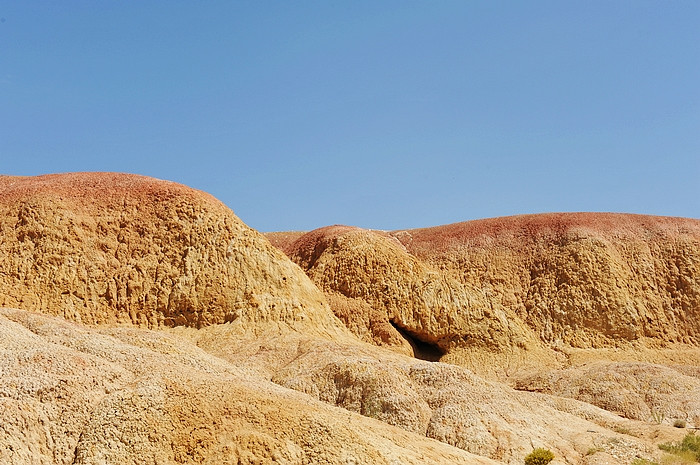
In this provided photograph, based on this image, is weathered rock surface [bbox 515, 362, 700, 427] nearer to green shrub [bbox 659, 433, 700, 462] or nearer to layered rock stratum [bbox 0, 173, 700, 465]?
layered rock stratum [bbox 0, 173, 700, 465]

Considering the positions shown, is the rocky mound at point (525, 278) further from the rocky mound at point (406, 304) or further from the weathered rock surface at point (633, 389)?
the weathered rock surface at point (633, 389)

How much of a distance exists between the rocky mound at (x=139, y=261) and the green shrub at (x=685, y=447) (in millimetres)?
15766

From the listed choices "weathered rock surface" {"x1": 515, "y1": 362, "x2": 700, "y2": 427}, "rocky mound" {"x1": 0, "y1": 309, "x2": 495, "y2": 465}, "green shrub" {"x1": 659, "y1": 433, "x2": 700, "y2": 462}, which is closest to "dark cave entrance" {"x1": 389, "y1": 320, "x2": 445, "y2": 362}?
"weathered rock surface" {"x1": 515, "y1": 362, "x2": 700, "y2": 427}

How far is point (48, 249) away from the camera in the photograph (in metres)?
29.9

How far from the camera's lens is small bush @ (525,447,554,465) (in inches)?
703

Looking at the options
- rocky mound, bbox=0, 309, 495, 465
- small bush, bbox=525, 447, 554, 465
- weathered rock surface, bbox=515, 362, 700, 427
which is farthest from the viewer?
weathered rock surface, bbox=515, 362, 700, 427

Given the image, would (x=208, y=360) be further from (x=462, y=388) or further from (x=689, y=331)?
(x=689, y=331)

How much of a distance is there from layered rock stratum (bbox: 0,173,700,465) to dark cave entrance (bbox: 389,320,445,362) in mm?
145

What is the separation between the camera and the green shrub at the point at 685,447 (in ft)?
63.2

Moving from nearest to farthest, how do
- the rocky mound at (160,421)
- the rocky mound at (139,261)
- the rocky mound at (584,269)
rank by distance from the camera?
1. the rocky mound at (160,421)
2. the rocky mound at (139,261)
3. the rocky mound at (584,269)

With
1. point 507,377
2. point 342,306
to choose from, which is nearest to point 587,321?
point 507,377

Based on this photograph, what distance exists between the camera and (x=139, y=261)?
31.0 meters

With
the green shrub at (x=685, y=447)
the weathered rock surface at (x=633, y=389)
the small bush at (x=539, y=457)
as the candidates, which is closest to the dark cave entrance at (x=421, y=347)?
the weathered rock surface at (x=633, y=389)

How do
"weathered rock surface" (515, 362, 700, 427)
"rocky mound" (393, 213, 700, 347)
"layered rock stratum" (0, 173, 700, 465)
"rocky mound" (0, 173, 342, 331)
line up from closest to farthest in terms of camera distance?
"layered rock stratum" (0, 173, 700, 465) → "weathered rock surface" (515, 362, 700, 427) → "rocky mound" (0, 173, 342, 331) → "rocky mound" (393, 213, 700, 347)
